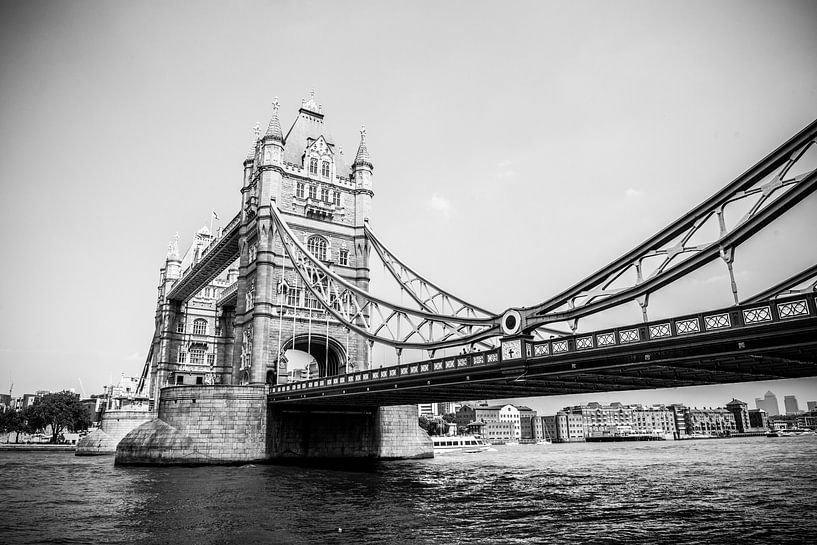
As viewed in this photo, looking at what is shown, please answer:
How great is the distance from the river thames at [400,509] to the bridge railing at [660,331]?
5.50 m

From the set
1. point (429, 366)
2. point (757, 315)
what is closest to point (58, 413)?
point (429, 366)

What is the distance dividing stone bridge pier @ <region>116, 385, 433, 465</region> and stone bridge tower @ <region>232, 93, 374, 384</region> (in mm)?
3863

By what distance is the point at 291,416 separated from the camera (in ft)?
148

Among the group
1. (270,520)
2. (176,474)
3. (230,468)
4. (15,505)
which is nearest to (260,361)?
(230,468)

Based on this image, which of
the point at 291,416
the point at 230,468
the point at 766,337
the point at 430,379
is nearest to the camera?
the point at 766,337

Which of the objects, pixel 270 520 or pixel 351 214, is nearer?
pixel 270 520

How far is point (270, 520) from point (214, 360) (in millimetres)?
63941

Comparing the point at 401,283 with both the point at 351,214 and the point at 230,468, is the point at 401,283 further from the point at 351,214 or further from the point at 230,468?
the point at 230,468

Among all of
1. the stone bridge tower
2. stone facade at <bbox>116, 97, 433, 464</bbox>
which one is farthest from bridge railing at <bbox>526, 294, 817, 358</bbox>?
the stone bridge tower

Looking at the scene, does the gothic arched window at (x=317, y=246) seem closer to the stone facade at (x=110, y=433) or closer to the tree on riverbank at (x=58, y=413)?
the stone facade at (x=110, y=433)

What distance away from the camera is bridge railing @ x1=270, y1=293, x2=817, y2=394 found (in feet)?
53.4

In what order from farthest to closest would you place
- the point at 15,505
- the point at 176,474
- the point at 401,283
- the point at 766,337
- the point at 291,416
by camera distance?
the point at 401,283
the point at 291,416
the point at 176,474
the point at 15,505
the point at 766,337

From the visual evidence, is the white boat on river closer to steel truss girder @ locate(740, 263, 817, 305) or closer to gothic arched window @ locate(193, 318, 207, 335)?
gothic arched window @ locate(193, 318, 207, 335)

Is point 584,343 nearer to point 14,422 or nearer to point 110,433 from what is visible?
point 110,433
